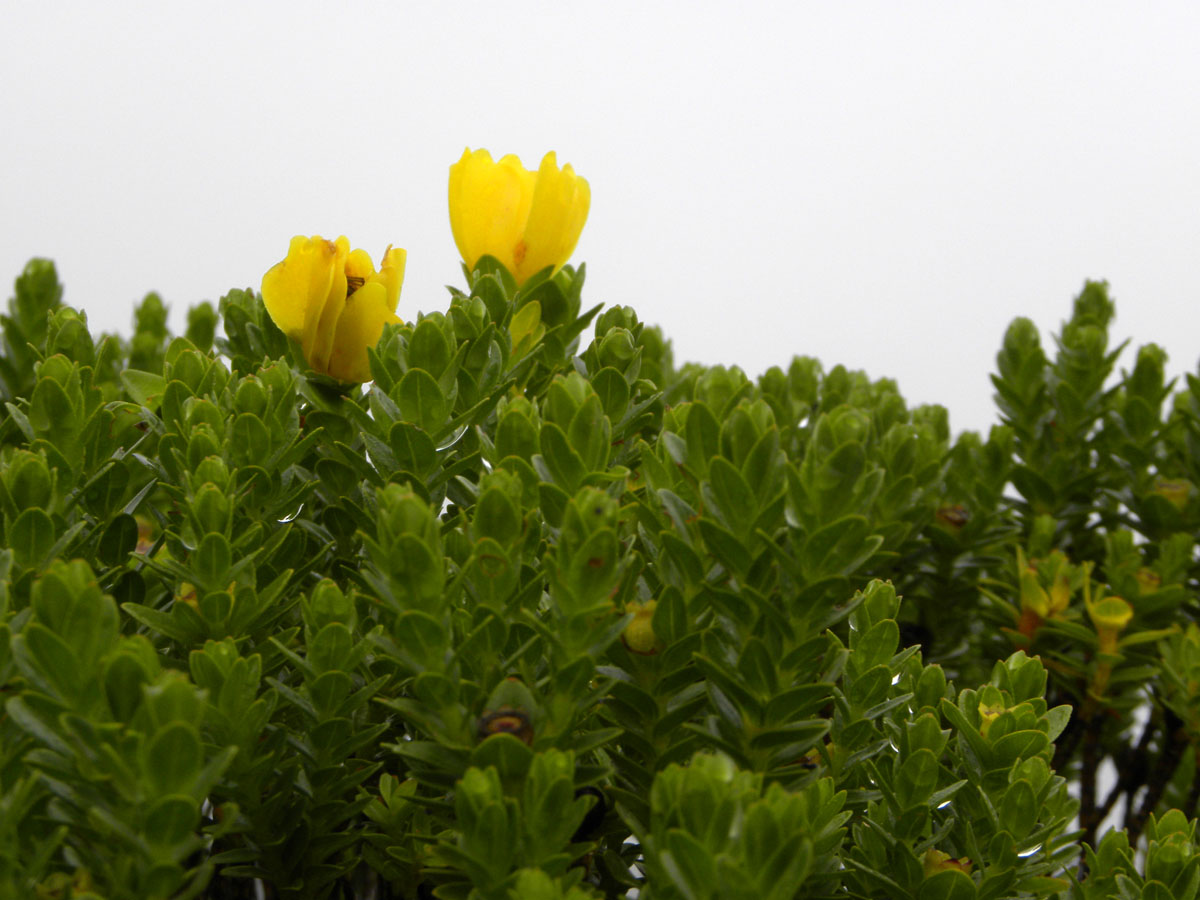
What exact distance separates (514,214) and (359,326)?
181 mm

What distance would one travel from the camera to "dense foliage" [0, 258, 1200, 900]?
19.0 inches

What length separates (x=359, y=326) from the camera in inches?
31.7

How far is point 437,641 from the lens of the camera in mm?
532

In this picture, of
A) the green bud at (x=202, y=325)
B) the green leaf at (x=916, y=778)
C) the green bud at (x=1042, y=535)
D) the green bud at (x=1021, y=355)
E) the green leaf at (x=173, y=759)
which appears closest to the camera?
the green leaf at (x=173, y=759)

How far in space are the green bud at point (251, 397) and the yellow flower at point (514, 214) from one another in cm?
28

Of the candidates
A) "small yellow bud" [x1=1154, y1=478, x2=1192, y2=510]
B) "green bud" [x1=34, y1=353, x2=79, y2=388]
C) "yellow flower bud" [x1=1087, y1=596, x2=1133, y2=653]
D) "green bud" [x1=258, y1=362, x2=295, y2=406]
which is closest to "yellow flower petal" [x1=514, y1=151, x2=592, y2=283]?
"green bud" [x1=258, y1=362, x2=295, y2=406]

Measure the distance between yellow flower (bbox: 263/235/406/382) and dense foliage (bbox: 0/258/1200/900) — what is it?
25mm

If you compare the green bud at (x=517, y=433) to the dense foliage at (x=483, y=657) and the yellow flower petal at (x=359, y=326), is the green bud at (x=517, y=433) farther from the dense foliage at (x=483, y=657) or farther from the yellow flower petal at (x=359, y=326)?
the yellow flower petal at (x=359, y=326)

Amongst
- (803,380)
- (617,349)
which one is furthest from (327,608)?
(803,380)

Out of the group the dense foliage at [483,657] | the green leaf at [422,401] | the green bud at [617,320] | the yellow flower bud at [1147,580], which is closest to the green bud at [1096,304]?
the yellow flower bud at [1147,580]

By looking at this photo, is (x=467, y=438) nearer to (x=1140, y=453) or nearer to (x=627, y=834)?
(x=627, y=834)

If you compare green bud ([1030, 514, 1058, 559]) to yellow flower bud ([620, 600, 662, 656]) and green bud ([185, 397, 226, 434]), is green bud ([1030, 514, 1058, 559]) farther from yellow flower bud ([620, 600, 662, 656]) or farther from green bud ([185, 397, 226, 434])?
green bud ([185, 397, 226, 434])

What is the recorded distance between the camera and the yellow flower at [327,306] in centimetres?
80

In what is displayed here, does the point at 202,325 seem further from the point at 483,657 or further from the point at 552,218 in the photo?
the point at 483,657
